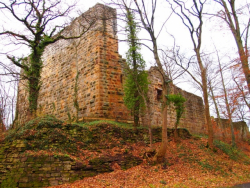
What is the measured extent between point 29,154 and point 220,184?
600cm

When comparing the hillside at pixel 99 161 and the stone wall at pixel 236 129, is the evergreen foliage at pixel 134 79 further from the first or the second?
the stone wall at pixel 236 129

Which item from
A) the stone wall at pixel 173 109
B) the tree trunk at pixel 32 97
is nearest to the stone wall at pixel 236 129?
the stone wall at pixel 173 109

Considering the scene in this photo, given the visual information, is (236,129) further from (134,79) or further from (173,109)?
(134,79)

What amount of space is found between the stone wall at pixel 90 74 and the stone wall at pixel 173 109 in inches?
83.4

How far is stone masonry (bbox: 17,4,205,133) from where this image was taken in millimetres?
11195

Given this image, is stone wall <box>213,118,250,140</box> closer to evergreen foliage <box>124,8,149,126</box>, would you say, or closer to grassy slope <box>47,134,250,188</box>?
grassy slope <box>47,134,250,188</box>

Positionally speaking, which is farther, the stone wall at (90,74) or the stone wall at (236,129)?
the stone wall at (236,129)

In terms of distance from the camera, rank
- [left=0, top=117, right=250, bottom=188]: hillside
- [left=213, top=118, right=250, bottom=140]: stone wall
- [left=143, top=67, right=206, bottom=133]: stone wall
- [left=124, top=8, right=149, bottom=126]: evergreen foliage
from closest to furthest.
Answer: [left=0, top=117, right=250, bottom=188]: hillside
[left=124, top=8, right=149, bottom=126]: evergreen foliage
[left=143, top=67, right=206, bottom=133]: stone wall
[left=213, top=118, right=250, bottom=140]: stone wall

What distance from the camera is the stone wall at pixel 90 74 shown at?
11.2m

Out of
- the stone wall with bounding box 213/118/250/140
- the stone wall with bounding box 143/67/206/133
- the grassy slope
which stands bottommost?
the grassy slope

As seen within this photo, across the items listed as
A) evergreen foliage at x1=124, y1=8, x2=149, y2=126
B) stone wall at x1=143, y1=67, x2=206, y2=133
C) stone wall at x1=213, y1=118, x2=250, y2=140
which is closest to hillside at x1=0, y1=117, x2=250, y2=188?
evergreen foliage at x1=124, y1=8, x2=149, y2=126

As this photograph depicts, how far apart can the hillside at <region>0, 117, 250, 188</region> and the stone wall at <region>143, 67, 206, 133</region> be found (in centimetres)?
287

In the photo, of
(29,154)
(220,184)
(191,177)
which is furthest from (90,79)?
(220,184)

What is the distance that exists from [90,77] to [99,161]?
5.28m
